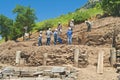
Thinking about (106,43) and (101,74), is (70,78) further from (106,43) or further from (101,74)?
(106,43)

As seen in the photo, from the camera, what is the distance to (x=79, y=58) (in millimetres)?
27047

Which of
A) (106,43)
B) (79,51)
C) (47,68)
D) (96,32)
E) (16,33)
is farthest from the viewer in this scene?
(16,33)

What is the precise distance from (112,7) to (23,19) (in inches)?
450

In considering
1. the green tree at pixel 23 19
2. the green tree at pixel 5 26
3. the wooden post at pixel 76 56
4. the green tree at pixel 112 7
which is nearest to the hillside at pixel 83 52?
the wooden post at pixel 76 56

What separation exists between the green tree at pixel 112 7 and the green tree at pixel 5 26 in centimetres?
1269

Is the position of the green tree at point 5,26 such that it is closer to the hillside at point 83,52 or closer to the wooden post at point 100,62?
the hillside at point 83,52

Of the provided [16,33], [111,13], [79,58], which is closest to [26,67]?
[79,58]

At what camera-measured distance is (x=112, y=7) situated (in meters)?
41.8

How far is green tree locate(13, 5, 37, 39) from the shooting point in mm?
47825

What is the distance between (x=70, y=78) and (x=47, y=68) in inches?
92.0

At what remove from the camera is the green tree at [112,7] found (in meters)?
41.3

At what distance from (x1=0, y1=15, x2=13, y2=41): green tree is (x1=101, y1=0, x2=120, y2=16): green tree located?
12.7m

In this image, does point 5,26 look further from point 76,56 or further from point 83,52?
point 76,56

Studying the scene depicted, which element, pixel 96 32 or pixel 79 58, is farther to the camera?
pixel 96 32
